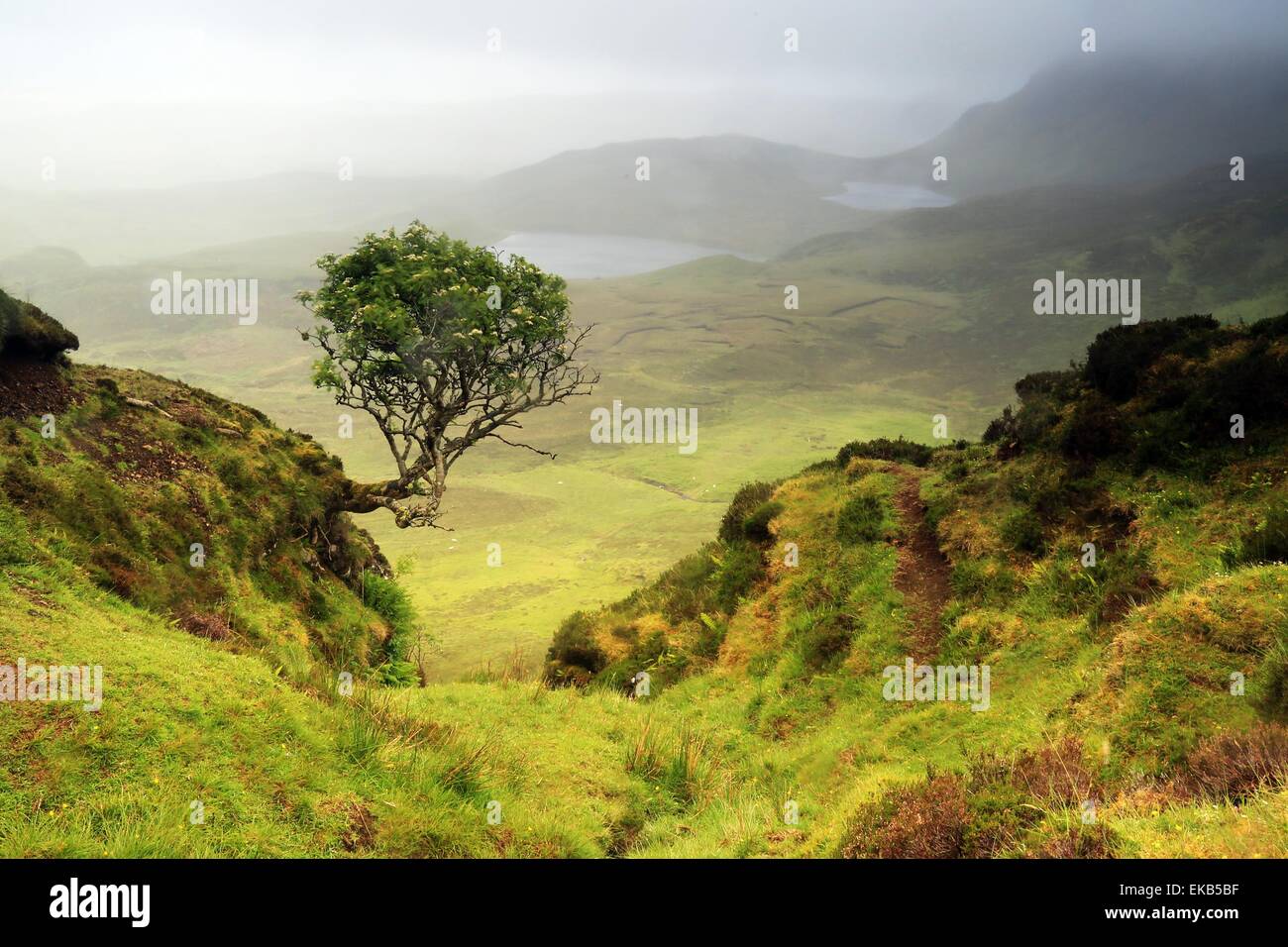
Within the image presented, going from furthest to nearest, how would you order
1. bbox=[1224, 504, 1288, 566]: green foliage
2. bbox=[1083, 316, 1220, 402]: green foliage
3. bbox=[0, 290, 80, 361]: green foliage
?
bbox=[1083, 316, 1220, 402]: green foliage < bbox=[0, 290, 80, 361]: green foliage < bbox=[1224, 504, 1288, 566]: green foliage

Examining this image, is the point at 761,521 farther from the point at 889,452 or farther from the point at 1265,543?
the point at 1265,543

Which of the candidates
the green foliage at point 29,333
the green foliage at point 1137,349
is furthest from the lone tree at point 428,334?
the green foliage at point 1137,349

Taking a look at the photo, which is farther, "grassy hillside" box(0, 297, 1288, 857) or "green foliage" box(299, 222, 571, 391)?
"green foliage" box(299, 222, 571, 391)

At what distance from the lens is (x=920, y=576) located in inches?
680

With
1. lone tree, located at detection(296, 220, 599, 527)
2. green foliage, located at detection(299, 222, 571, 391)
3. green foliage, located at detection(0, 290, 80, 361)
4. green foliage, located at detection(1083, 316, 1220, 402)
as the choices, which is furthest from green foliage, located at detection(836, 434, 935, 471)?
green foliage, located at detection(0, 290, 80, 361)

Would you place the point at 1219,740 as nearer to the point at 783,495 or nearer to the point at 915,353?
the point at 783,495

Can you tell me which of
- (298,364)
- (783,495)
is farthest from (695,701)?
(298,364)

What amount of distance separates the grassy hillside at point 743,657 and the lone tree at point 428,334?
2816 millimetres

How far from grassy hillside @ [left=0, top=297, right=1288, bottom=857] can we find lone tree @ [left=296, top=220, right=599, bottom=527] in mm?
2816

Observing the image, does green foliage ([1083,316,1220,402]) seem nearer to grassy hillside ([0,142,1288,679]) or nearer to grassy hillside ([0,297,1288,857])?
grassy hillside ([0,297,1288,857])

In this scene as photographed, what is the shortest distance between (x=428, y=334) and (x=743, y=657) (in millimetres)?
11441

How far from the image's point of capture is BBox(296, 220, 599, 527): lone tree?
18.6 metres
